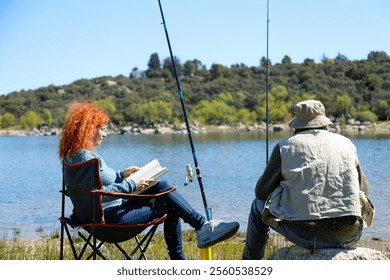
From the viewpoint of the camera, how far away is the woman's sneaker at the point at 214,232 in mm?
3277

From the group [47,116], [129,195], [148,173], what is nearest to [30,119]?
[47,116]

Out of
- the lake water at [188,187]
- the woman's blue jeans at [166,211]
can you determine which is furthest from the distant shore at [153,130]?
the woman's blue jeans at [166,211]

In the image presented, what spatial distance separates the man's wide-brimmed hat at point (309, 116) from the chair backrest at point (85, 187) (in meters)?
0.93

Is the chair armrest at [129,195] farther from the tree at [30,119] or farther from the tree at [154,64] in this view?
the tree at [154,64]

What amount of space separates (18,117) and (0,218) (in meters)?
47.4

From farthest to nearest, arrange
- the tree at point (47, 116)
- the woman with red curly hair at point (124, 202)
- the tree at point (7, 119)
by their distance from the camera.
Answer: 1. the tree at point (47, 116)
2. the tree at point (7, 119)
3. the woman with red curly hair at point (124, 202)

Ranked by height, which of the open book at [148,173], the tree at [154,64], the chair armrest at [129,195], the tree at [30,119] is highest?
the open book at [148,173]

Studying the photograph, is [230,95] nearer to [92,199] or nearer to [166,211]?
[166,211]

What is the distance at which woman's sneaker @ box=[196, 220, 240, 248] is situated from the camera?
3277 millimetres

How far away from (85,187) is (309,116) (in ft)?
3.49

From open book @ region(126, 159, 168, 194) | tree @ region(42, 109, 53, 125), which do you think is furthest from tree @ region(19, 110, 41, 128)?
open book @ region(126, 159, 168, 194)

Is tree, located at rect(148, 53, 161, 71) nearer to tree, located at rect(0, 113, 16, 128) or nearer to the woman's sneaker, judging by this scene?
tree, located at rect(0, 113, 16, 128)

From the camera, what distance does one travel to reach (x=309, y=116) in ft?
10.2
